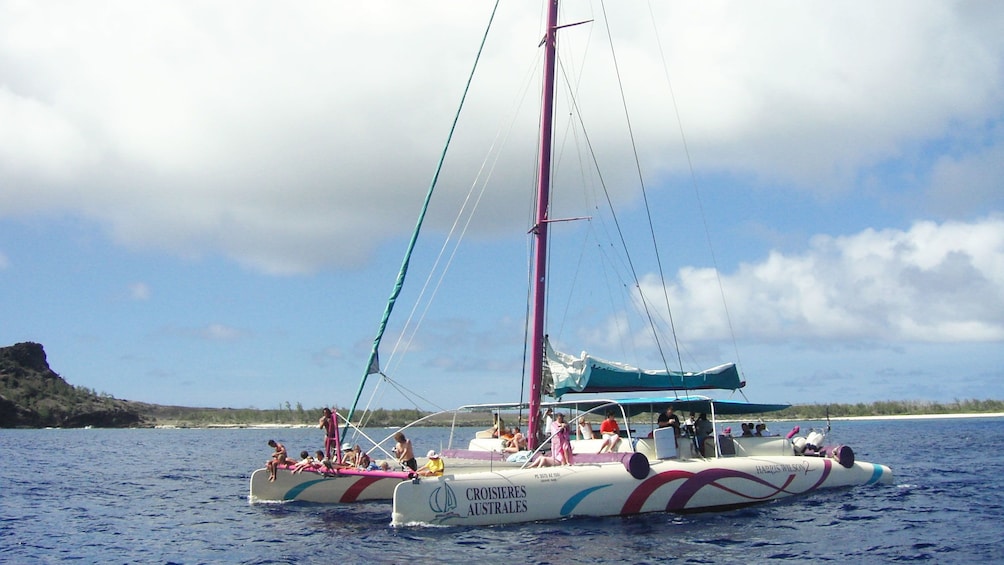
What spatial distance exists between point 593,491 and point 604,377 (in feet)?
16.4

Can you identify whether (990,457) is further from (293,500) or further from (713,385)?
(293,500)

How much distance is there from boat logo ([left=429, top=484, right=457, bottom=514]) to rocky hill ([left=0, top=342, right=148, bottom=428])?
422 ft

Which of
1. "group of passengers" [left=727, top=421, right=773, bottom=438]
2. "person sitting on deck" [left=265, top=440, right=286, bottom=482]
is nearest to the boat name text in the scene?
"person sitting on deck" [left=265, top=440, right=286, bottom=482]

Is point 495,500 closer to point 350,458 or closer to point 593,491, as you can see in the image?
point 593,491

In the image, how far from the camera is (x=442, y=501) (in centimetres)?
1858

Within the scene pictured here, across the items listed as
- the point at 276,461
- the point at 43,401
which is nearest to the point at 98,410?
the point at 43,401

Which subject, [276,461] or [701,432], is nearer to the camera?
[276,461]

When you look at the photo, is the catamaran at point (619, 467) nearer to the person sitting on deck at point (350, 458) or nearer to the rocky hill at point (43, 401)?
the person sitting on deck at point (350, 458)

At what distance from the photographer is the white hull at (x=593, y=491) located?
18641mm

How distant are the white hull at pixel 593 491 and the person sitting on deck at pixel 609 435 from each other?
1245 mm

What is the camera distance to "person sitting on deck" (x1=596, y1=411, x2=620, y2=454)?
73.6ft

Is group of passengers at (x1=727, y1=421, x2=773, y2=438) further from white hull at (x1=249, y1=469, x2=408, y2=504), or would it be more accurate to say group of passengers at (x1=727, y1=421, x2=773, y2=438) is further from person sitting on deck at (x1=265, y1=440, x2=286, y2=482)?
person sitting on deck at (x1=265, y1=440, x2=286, y2=482)

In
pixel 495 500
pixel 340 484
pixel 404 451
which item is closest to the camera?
pixel 495 500

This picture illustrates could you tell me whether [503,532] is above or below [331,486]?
below
